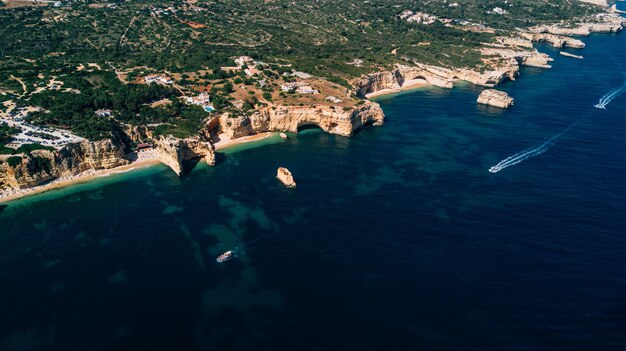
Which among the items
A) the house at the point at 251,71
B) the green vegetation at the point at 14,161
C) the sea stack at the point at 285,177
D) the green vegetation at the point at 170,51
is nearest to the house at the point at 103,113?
the green vegetation at the point at 170,51

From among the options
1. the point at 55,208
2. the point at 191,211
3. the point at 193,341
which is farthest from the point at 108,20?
the point at 193,341

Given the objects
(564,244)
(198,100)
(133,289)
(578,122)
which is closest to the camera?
(133,289)

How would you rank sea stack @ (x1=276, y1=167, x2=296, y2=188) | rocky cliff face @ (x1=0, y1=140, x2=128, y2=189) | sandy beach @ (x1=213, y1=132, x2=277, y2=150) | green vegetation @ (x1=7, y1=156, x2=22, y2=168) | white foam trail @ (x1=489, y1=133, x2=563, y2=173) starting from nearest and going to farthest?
green vegetation @ (x1=7, y1=156, x2=22, y2=168), rocky cliff face @ (x1=0, y1=140, x2=128, y2=189), sea stack @ (x1=276, y1=167, x2=296, y2=188), white foam trail @ (x1=489, y1=133, x2=563, y2=173), sandy beach @ (x1=213, y1=132, x2=277, y2=150)

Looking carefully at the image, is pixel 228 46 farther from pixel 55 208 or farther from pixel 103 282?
pixel 103 282

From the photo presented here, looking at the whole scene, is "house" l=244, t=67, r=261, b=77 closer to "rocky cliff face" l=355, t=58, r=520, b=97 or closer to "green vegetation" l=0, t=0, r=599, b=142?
"green vegetation" l=0, t=0, r=599, b=142

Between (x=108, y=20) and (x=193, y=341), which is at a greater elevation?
(x=108, y=20)

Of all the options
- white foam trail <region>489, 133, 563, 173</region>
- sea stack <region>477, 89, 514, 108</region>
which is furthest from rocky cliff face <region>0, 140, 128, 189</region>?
sea stack <region>477, 89, 514, 108</region>

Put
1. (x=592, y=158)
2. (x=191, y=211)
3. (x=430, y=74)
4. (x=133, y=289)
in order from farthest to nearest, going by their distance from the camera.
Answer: (x=430, y=74), (x=592, y=158), (x=191, y=211), (x=133, y=289)
